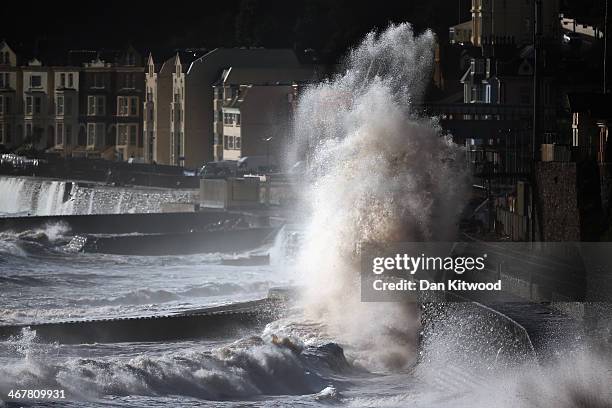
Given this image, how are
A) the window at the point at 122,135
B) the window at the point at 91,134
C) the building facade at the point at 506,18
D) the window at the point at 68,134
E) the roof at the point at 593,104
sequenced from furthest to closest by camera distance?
the window at the point at 68,134
the window at the point at 91,134
the window at the point at 122,135
the building facade at the point at 506,18
the roof at the point at 593,104

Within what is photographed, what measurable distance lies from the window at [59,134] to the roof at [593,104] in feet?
205

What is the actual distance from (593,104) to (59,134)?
209 feet

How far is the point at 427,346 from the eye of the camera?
35.8 m

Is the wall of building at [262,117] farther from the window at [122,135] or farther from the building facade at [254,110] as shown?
the window at [122,135]

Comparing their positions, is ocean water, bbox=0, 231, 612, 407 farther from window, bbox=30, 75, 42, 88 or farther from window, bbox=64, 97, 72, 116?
window, bbox=30, 75, 42, 88

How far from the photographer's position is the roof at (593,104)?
44.6 metres

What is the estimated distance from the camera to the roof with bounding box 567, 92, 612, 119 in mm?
44562

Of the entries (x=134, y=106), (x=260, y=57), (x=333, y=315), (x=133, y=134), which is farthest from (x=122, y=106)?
(x=333, y=315)

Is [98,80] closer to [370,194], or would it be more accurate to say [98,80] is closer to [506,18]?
[506,18]

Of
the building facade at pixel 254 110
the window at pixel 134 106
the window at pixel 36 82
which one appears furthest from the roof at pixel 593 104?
the window at pixel 36 82

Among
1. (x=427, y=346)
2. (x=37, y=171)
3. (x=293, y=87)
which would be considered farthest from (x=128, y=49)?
(x=427, y=346)

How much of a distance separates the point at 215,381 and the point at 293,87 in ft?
158

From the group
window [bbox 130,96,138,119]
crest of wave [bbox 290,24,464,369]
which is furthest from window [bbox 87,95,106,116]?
crest of wave [bbox 290,24,464,369]

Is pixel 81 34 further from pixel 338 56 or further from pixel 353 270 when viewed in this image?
pixel 353 270
